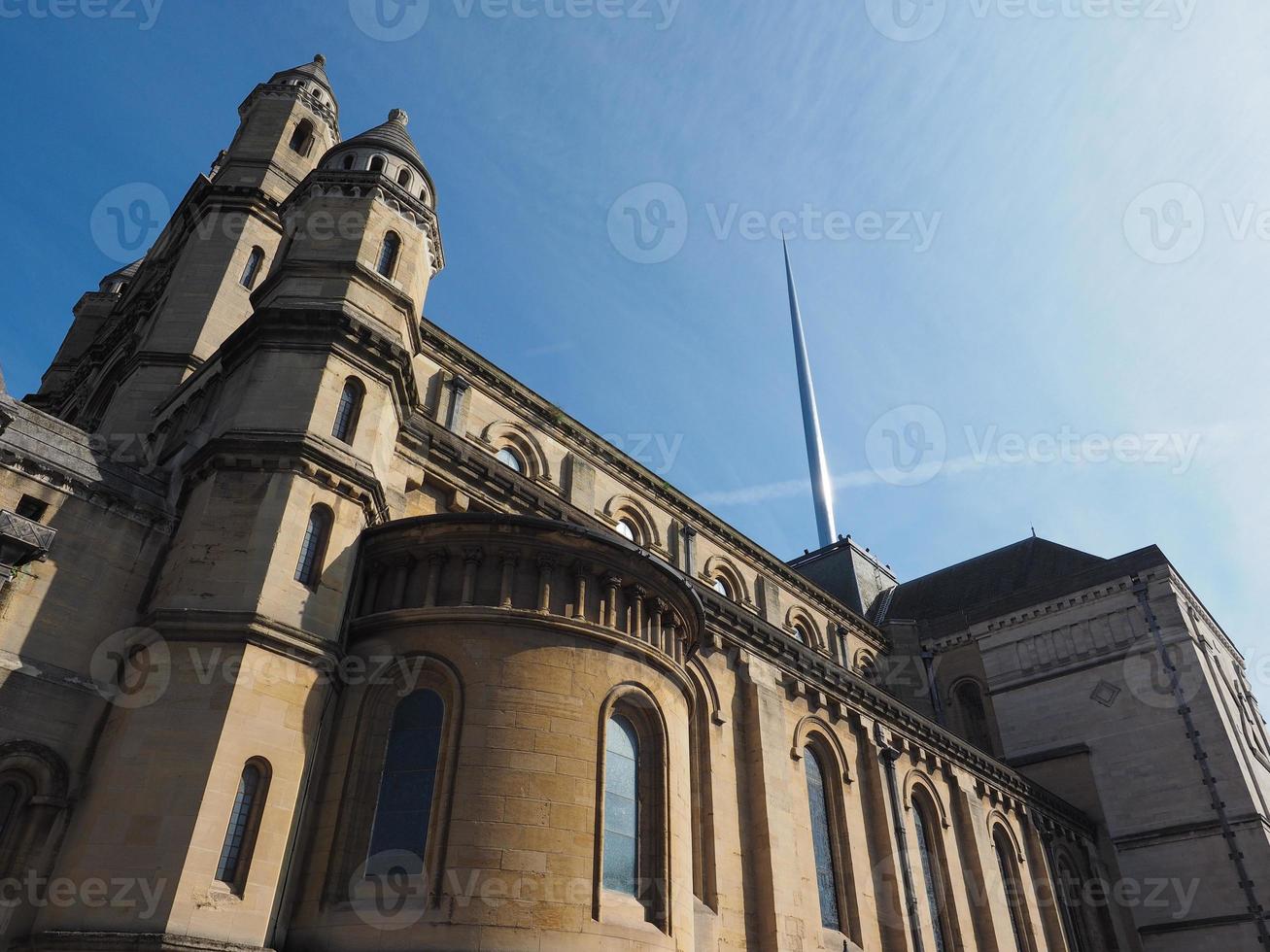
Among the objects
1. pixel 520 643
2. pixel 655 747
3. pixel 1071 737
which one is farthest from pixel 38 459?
pixel 1071 737

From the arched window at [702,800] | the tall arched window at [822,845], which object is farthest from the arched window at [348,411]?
the tall arched window at [822,845]

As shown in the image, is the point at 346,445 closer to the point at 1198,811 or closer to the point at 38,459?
the point at 38,459

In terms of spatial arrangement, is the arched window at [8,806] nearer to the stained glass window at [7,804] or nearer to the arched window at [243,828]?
the stained glass window at [7,804]

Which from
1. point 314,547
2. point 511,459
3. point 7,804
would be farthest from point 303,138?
point 7,804

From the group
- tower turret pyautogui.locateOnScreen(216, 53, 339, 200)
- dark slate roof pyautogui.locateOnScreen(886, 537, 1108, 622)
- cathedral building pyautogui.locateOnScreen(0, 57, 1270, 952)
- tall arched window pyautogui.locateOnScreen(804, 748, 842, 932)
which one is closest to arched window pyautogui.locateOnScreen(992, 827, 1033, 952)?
cathedral building pyautogui.locateOnScreen(0, 57, 1270, 952)

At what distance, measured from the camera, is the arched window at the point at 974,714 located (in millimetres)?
41872

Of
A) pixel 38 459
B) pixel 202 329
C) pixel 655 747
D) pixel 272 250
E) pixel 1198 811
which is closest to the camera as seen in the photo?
pixel 38 459

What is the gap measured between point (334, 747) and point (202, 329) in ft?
52.1

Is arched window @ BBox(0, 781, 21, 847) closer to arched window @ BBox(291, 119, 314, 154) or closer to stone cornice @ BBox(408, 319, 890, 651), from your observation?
stone cornice @ BBox(408, 319, 890, 651)

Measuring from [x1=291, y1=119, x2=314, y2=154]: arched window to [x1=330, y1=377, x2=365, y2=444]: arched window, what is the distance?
17899mm

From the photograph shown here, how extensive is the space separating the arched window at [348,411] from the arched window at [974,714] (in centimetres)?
3497

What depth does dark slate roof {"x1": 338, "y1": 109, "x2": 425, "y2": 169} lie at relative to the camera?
2266 centimetres

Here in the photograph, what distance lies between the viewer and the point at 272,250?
1126 inches

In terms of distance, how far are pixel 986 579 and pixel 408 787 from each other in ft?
132
